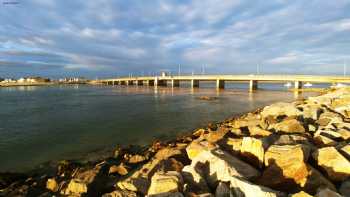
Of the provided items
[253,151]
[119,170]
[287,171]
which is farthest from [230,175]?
[119,170]

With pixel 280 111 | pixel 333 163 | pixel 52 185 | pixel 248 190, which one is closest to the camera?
pixel 248 190

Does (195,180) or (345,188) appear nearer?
(345,188)

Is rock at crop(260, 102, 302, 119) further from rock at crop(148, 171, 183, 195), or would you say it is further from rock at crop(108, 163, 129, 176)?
rock at crop(148, 171, 183, 195)

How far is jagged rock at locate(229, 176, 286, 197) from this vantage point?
481 cm

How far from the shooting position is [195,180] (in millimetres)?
6078

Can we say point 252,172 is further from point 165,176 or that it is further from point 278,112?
point 278,112

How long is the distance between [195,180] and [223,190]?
84 centimetres

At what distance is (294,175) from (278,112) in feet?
44.0

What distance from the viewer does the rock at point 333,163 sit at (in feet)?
20.6

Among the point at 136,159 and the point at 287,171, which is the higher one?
the point at 287,171

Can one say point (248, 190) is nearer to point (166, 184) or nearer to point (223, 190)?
point (223, 190)

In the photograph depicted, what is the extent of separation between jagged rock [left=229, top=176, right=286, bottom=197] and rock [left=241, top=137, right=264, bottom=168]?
1770mm

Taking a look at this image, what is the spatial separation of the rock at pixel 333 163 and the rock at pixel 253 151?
4.90ft

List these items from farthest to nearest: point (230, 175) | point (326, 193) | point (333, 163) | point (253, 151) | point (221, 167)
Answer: point (253, 151)
point (333, 163)
point (221, 167)
point (230, 175)
point (326, 193)
